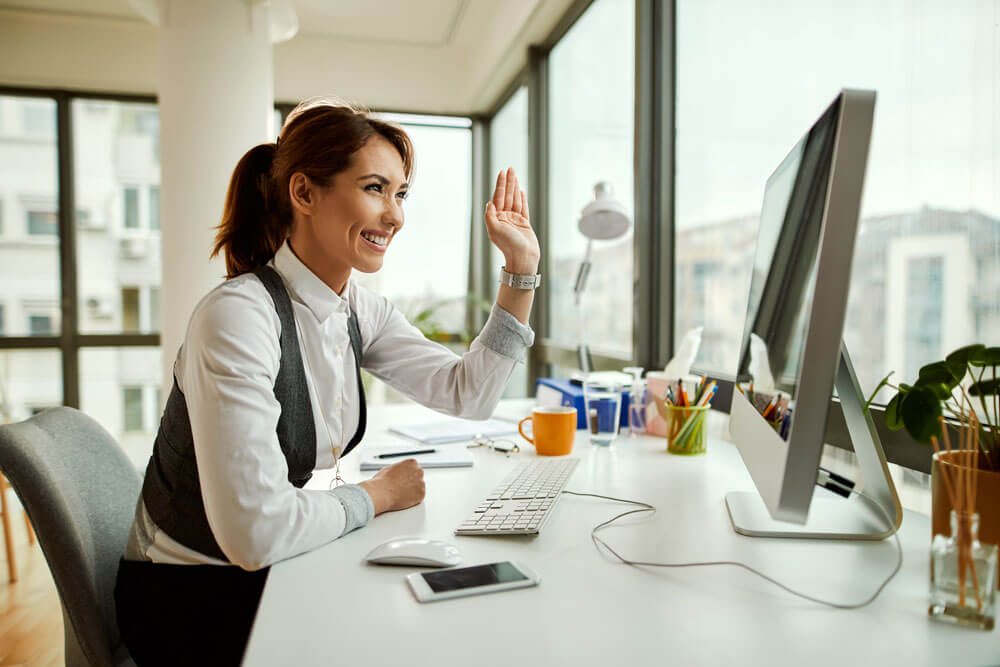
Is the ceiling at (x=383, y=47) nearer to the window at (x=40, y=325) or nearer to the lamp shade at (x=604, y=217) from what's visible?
the window at (x=40, y=325)

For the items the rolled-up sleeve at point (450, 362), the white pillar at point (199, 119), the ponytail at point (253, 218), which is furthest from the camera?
the white pillar at point (199, 119)

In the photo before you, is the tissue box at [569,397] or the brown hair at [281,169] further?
the tissue box at [569,397]

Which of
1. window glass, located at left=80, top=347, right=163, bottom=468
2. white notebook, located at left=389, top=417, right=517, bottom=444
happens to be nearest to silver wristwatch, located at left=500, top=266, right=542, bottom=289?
white notebook, located at left=389, top=417, right=517, bottom=444

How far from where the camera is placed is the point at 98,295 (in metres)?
3.94

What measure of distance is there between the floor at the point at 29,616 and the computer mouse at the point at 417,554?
1.76 m

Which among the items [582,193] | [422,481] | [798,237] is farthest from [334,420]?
[582,193]

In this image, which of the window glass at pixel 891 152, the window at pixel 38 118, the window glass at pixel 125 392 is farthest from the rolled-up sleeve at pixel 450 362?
the window at pixel 38 118

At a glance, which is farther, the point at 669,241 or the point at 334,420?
the point at 669,241

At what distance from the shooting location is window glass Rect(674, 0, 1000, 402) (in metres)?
1.05

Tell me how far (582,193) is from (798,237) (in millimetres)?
2074

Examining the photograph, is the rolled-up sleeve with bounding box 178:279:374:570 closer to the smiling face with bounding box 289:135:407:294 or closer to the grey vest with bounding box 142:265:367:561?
the grey vest with bounding box 142:265:367:561

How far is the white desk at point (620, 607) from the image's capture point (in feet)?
2.02

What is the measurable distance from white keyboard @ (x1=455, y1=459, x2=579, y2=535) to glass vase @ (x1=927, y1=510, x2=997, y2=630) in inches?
18.4

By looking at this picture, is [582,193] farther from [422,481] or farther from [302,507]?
[302,507]
